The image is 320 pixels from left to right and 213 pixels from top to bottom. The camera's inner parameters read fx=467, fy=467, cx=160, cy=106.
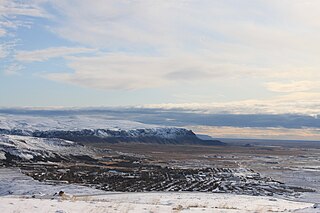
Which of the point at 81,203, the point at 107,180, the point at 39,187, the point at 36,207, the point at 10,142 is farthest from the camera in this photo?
the point at 10,142

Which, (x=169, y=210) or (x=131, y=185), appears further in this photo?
(x=131, y=185)

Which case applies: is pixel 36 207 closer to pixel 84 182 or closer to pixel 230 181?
pixel 84 182

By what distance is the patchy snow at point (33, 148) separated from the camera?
7419cm

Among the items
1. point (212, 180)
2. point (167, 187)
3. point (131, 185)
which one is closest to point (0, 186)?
point (131, 185)

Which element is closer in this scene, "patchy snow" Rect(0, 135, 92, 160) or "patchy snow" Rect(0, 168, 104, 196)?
"patchy snow" Rect(0, 168, 104, 196)

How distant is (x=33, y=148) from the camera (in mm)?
82000

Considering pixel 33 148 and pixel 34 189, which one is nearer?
pixel 34 189

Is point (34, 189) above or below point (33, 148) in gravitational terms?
above

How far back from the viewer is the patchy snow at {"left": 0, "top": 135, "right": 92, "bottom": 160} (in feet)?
243

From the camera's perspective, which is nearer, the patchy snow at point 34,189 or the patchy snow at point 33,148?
the patchy snow at point 34,189

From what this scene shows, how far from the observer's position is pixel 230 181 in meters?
49.3

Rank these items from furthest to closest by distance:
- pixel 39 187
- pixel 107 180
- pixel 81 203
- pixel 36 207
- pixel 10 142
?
1. pixel 10 142
2. pixel 107 180
3. pixel 39 187
4. pixel 81 203
5. pixel 36 207

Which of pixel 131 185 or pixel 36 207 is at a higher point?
pixel 36 207

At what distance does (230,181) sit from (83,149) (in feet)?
190
